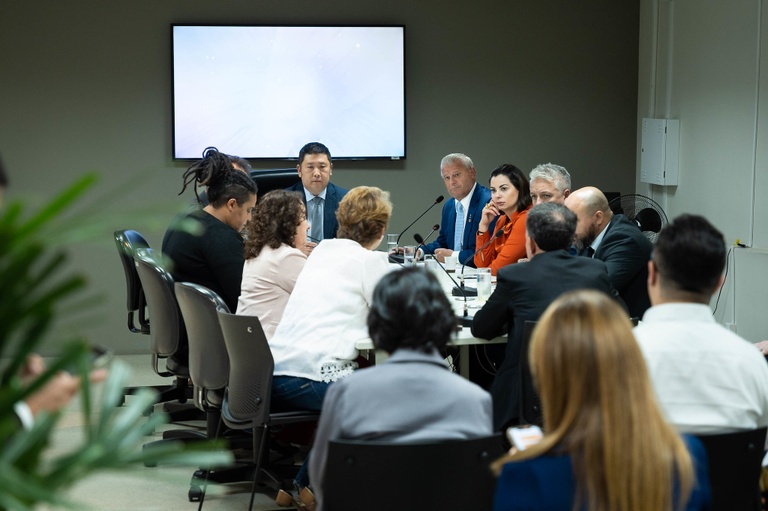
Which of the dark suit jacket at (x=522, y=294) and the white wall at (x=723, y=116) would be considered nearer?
the dark suit jacket at (x=522, y=294)

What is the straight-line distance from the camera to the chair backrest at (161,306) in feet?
14.1

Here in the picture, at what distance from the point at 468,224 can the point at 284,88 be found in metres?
1.98

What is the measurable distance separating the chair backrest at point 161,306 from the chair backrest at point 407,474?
2.37 meters

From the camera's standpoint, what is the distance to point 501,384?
142 inches

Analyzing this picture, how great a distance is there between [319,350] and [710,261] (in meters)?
1.64

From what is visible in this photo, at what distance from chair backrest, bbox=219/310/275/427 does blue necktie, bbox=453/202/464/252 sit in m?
2.95

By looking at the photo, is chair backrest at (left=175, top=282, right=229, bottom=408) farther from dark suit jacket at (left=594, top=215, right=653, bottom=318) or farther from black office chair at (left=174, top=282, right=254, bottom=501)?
dark suit jacket at (left=594, top=215, right=653, bottom=318)

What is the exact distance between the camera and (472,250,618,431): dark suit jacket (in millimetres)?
3467

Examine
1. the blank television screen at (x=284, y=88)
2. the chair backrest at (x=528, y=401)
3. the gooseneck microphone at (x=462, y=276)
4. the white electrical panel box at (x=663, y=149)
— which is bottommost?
the chair backrest at (x=528, y=401)

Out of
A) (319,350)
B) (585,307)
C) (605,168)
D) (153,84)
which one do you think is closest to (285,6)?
(153,84)

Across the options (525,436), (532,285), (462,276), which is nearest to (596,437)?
(525,436)

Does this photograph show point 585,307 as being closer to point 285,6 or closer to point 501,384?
point 501,384

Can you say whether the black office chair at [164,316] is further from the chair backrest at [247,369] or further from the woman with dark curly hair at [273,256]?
the chair backrest at [247,369]

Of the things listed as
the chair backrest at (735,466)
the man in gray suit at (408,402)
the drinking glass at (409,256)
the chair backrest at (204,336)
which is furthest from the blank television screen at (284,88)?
the chair backrest at (735,466)
